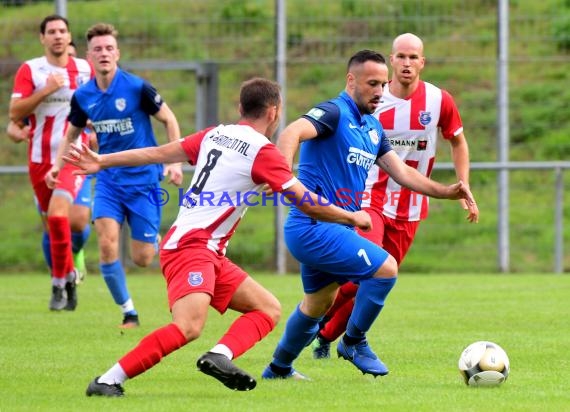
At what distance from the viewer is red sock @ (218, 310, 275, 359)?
647 cm

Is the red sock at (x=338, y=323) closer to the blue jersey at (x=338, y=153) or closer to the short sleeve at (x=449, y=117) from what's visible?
the blue jersey at (x=338, y=153)

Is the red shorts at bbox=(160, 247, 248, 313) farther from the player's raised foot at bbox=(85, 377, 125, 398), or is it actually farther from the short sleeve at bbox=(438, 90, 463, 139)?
the short sleeve at bbox=(438, 90, 463, 139)

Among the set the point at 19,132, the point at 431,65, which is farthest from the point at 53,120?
the point at 431,65

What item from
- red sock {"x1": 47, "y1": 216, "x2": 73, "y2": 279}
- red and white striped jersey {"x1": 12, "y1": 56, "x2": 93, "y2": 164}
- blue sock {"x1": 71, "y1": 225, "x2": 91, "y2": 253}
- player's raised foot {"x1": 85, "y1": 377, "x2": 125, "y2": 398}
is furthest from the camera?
blue sock {"x1": 71, "y1": 225, "x2": 91, "y2": 253}

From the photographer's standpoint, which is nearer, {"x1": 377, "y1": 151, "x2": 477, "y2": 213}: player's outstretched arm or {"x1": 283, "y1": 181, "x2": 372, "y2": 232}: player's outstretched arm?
{"x1": 283, "y1": 181, "x2": 372, "y2": 232}: player's outstretched arm

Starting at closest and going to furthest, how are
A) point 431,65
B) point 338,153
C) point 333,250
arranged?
point 333,250, point 338,153, point 431,65

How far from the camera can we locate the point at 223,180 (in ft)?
21.3

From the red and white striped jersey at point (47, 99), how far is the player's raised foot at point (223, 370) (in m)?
5.74

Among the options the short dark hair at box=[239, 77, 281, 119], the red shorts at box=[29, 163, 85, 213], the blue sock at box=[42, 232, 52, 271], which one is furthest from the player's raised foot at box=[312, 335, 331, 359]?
the blue sock at box=[42, 232, 52, 271]

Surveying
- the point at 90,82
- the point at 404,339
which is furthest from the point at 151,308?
the point at 404,339

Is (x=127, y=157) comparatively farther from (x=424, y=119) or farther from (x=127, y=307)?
(x=127, y=307)

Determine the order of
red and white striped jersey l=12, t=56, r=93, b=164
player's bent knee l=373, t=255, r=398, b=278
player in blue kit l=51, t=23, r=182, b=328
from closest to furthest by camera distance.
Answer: player's bent knee l=373, t=255, r=398, b=278, player in blue kit l=51, t=23, r=182, b=328, red and white striped jersey l=12, t=56, r=93, b=164

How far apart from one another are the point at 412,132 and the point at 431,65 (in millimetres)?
8326

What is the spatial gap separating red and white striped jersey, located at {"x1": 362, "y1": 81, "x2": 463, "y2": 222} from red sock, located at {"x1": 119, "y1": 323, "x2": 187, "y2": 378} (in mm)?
2720
